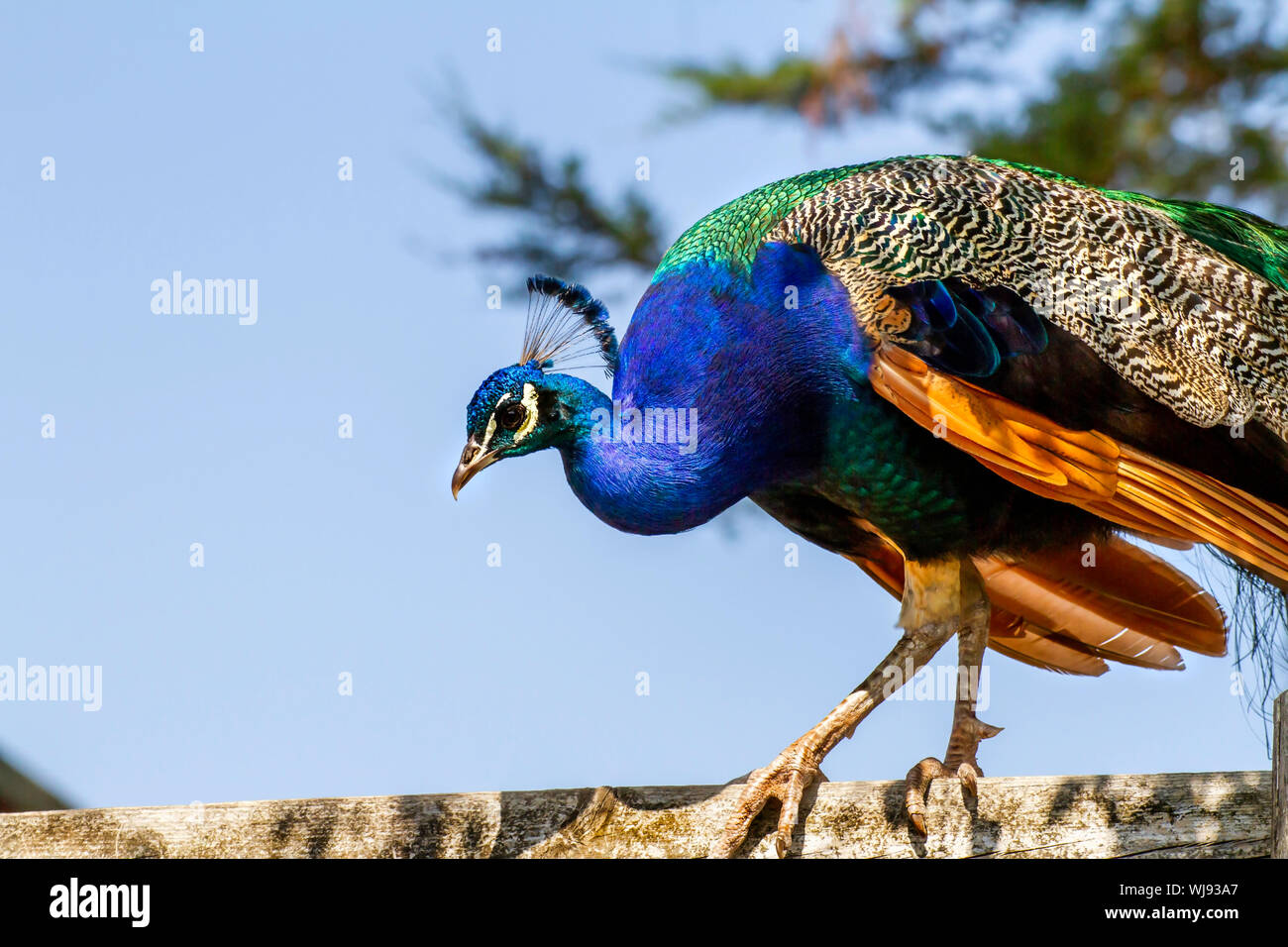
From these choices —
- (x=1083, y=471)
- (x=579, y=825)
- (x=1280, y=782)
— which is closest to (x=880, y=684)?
(x=1083, y=471)

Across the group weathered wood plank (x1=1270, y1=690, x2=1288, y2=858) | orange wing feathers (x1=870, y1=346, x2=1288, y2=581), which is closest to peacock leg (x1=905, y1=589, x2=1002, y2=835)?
orange wing feathers (x1=870, y1=346, x2=1288, y2=581)

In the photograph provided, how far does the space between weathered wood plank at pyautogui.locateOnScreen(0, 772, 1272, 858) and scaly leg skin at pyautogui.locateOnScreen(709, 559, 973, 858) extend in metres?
0.03

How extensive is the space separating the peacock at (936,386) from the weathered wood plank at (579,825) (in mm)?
431

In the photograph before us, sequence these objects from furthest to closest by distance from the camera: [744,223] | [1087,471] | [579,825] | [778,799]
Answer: [744,223]
[1087,471]
[778,799]
[579,825]

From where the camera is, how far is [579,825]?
2566 mm

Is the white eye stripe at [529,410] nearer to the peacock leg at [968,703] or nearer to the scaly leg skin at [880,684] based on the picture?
the scaly leg skin at [880,684]

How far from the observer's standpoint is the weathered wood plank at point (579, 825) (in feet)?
7.86

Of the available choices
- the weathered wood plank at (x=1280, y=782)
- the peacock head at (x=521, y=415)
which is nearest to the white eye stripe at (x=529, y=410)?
the peacock head at (x=521, y=415)

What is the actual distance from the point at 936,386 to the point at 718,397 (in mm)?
491

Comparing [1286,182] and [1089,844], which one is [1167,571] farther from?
[1286,182]

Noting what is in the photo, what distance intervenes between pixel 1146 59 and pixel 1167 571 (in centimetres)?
340

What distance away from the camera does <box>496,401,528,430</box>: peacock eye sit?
3.33 m

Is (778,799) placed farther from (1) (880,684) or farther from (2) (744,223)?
(2) (744,223)
